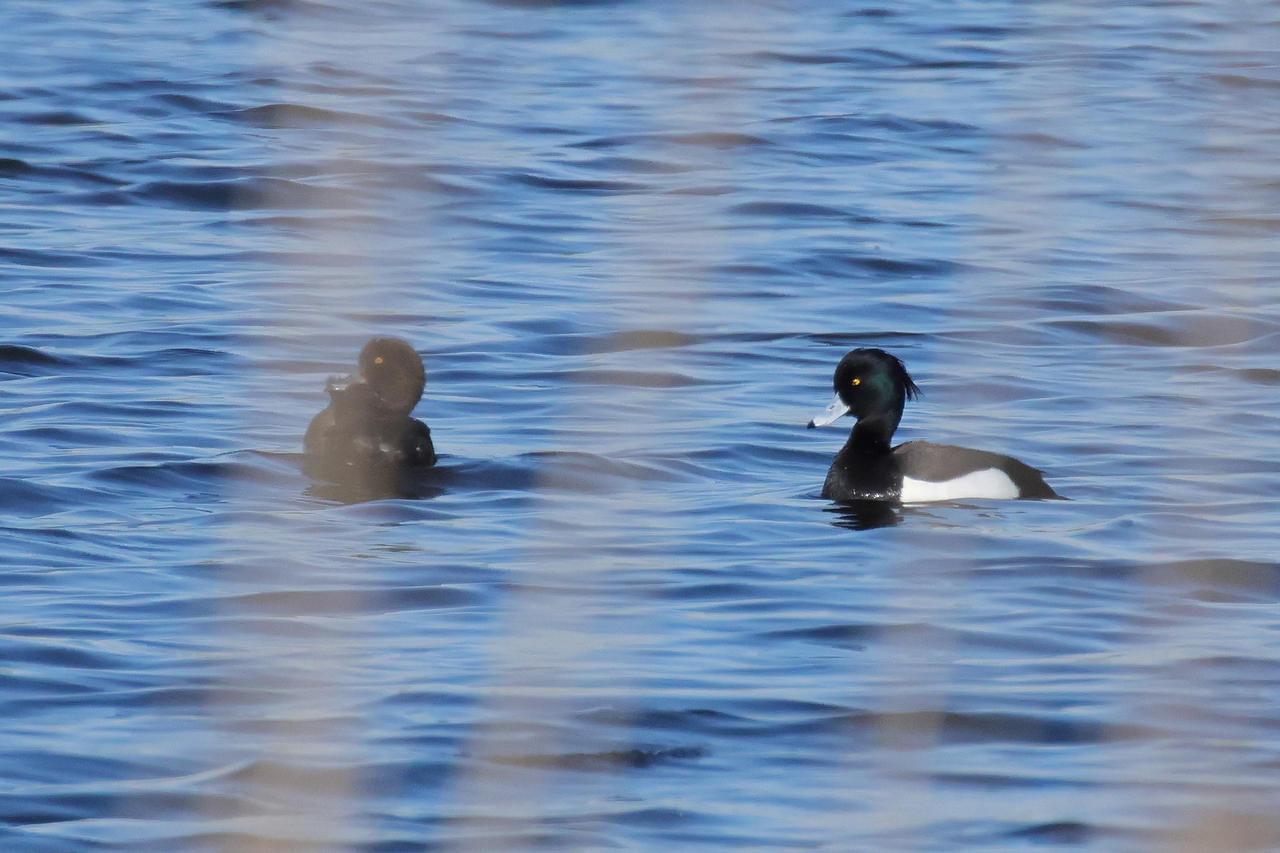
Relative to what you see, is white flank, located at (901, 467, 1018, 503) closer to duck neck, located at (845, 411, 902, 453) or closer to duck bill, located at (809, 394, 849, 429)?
duck neck, located at (845, 411, 902, 453)

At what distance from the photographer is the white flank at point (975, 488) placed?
9.03m

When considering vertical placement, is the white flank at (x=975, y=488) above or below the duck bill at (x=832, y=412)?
below

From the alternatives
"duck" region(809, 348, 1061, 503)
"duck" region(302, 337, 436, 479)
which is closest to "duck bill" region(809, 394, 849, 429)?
"duck" region(809, 348, 1061, 503)

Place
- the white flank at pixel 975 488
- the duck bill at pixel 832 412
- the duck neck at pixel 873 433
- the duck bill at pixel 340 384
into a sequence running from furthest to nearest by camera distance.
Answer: the duck bill at pixel 832 412
the duck neck at pixel 873 433
the duck bill at pixel 340 384
the white flank at pixel 975 488

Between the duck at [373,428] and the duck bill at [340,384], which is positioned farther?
the duck bill at [340,384]

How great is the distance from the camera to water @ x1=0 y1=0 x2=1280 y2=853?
3197 mm

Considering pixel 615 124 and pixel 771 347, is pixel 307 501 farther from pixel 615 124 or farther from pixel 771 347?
pixel 615 124

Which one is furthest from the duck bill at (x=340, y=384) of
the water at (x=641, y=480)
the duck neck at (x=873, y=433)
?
the duck neck at (x=873, y=433)

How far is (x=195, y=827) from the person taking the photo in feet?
15.7

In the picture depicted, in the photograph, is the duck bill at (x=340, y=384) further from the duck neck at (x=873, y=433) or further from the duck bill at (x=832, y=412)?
the duck neck at (x=873, y=433)

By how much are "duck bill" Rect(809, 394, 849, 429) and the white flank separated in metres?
0.66

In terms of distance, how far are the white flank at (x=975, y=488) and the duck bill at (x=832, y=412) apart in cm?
66

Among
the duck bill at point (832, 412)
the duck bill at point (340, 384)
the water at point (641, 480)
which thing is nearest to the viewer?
the water at point (641, 480)

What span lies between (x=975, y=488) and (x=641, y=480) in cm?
133
